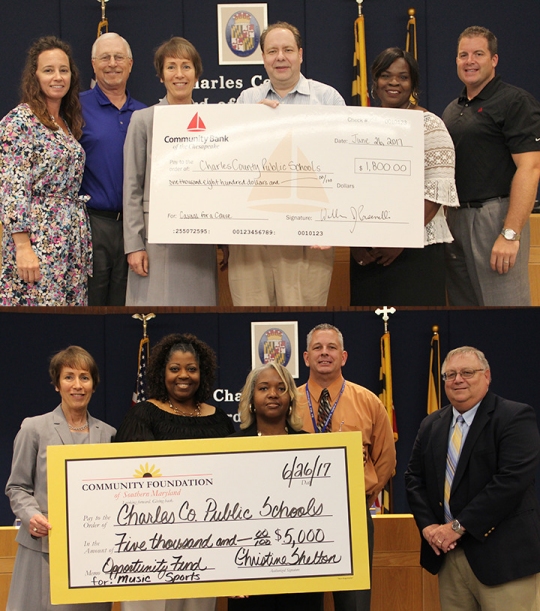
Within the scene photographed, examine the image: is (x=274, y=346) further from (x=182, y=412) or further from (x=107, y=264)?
(x=182, y=412)

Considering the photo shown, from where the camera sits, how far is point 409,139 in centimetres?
396

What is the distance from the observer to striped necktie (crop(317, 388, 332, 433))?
392cm

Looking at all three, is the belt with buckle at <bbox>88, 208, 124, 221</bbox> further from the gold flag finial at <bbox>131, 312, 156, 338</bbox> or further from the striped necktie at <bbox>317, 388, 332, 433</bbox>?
the gold flag finial at <bbox>131, 312, 156, 338</bbox>

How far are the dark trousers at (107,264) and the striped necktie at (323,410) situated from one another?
3.53 feet

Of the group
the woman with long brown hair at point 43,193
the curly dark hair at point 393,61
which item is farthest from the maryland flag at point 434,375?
the woman with long brown hair at point 43,193

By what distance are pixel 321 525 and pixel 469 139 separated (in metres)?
1.97

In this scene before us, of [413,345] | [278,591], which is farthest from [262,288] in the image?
[413,345]

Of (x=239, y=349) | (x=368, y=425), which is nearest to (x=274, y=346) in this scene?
(x=239, y=349)

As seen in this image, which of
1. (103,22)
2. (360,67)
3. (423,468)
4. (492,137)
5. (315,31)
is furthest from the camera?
(315,31)

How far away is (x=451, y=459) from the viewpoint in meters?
3.59

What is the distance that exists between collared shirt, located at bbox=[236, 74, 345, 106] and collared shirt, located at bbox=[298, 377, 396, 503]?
134 centimetres

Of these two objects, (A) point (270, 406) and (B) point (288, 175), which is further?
(B) point (288, 175)

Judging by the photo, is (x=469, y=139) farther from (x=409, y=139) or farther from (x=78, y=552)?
(x=78, y=552)

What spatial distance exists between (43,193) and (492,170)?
2.09 metres
